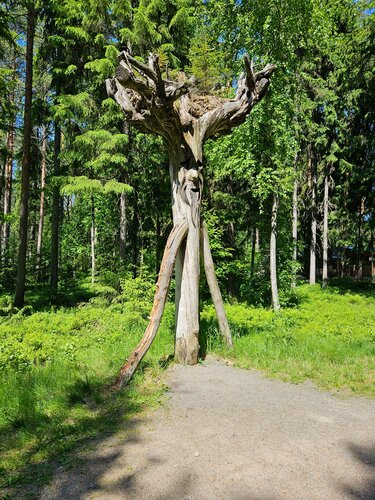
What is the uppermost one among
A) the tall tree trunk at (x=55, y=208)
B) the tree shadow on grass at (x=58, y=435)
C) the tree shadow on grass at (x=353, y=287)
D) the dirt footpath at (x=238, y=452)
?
the tall tree trunk at (x=55, y=208)

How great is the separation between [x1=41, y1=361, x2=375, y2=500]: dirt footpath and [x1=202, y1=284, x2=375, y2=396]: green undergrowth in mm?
736

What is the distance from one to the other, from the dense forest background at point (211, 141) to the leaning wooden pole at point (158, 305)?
3.18 metres

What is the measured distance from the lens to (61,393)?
449 cm

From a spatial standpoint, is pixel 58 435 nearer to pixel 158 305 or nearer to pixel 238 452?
pixel 238 452

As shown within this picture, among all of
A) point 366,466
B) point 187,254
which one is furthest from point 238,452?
point 187,254

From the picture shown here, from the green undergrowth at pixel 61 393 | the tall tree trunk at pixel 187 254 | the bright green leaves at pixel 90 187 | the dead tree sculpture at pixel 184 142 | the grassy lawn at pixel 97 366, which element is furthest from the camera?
the bright green leaves at pixel 90 187

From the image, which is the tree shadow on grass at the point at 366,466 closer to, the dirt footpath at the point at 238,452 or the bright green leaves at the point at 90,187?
the dirt footpath at the point at 238,452

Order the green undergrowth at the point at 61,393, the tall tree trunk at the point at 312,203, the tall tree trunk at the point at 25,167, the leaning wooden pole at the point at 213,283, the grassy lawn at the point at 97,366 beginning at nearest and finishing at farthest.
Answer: the green undergrowth at the point at 61,393 → the grassy lawn at the point at 97,366 → the leaning wooden pole at the point at 213,283 → the tall tree trunk at the point at 25,167 → the tall tree trunk at the point at 312,203

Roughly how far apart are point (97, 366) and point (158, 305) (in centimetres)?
153

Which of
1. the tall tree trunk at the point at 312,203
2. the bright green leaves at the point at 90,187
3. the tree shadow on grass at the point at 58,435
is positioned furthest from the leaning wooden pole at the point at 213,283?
the tall tree trunk at the point at 312,203

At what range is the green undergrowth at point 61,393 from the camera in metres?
3.14

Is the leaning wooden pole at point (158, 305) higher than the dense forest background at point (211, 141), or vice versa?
the dense forest background at point (211, 141)

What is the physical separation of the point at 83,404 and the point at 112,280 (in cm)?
786

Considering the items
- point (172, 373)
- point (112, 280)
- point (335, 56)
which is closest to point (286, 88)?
point (335, 56)
